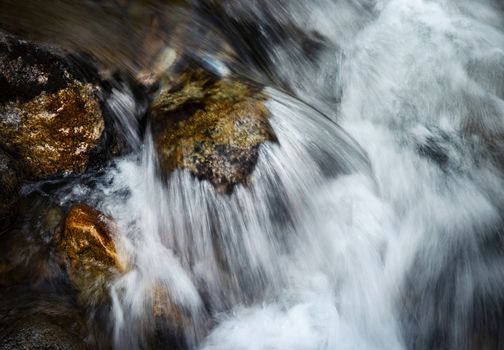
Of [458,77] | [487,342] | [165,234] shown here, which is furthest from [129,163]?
[458,77]

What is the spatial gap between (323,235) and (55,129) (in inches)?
99.1

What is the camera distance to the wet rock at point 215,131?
376 cm

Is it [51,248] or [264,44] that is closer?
[51,248]

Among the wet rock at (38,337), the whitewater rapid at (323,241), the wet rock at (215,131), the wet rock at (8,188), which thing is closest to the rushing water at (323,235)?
the whitewater rapid at (323,241)

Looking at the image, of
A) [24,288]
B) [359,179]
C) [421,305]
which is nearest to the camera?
[24,288]

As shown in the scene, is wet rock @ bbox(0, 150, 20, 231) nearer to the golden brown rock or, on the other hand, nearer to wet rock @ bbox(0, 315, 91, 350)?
the golden brown rock

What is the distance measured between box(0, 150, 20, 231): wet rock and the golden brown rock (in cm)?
14

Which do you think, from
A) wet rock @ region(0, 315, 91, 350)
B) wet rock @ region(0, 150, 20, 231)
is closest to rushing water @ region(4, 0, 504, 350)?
wet rock @ region(0, 150, 20, 231)

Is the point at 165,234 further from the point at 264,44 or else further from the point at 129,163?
the point at 264,44

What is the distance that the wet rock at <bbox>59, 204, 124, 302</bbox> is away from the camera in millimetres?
3750

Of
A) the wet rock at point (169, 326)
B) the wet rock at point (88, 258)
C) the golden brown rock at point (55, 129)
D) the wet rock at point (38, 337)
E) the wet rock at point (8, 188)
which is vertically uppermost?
the golden brown rock at point (55, 129)

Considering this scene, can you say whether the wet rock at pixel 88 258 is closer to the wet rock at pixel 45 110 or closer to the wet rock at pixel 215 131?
the wet rock at pixel 45 110

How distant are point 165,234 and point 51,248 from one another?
945mm

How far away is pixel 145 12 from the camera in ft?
17.0
